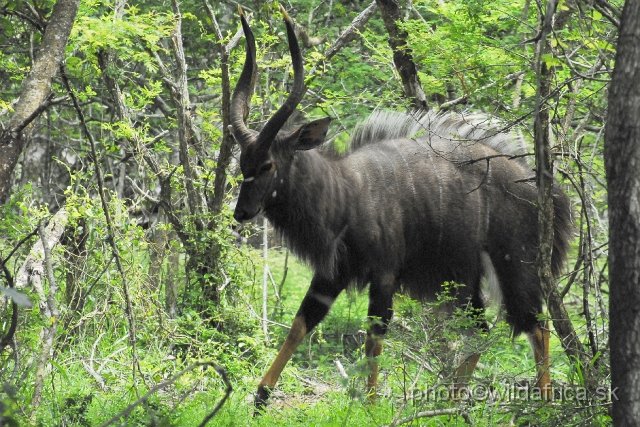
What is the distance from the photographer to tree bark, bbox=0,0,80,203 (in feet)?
10.4

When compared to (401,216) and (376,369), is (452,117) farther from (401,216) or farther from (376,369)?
(376,369)

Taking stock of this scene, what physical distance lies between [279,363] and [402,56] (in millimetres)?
2517

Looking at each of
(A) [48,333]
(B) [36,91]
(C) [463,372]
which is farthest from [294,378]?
(B) [36,91]

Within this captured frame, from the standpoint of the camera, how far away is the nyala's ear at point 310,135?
5.09 m

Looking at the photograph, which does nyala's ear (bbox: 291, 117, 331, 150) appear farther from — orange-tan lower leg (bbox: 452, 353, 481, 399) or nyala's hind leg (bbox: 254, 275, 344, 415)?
orange-tan lower leg (bbox: 452, 353, 481, 399)

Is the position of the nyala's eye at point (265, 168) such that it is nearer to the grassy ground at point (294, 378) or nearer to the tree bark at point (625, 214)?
the grassy ground at point (294, 378)

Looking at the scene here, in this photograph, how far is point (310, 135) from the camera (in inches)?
203

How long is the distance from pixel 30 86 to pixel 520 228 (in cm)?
338

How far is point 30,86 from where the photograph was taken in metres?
3.38

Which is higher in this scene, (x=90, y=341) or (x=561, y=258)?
(x=561, y=258)

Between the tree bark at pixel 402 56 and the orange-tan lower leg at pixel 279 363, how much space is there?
2009 millimetres

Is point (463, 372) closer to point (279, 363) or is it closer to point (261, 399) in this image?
point (279, 363)

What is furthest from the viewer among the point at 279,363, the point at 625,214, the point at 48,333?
the point at 279,363

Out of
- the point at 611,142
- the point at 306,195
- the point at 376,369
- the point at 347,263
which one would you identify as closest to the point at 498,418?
the point at 376,369
